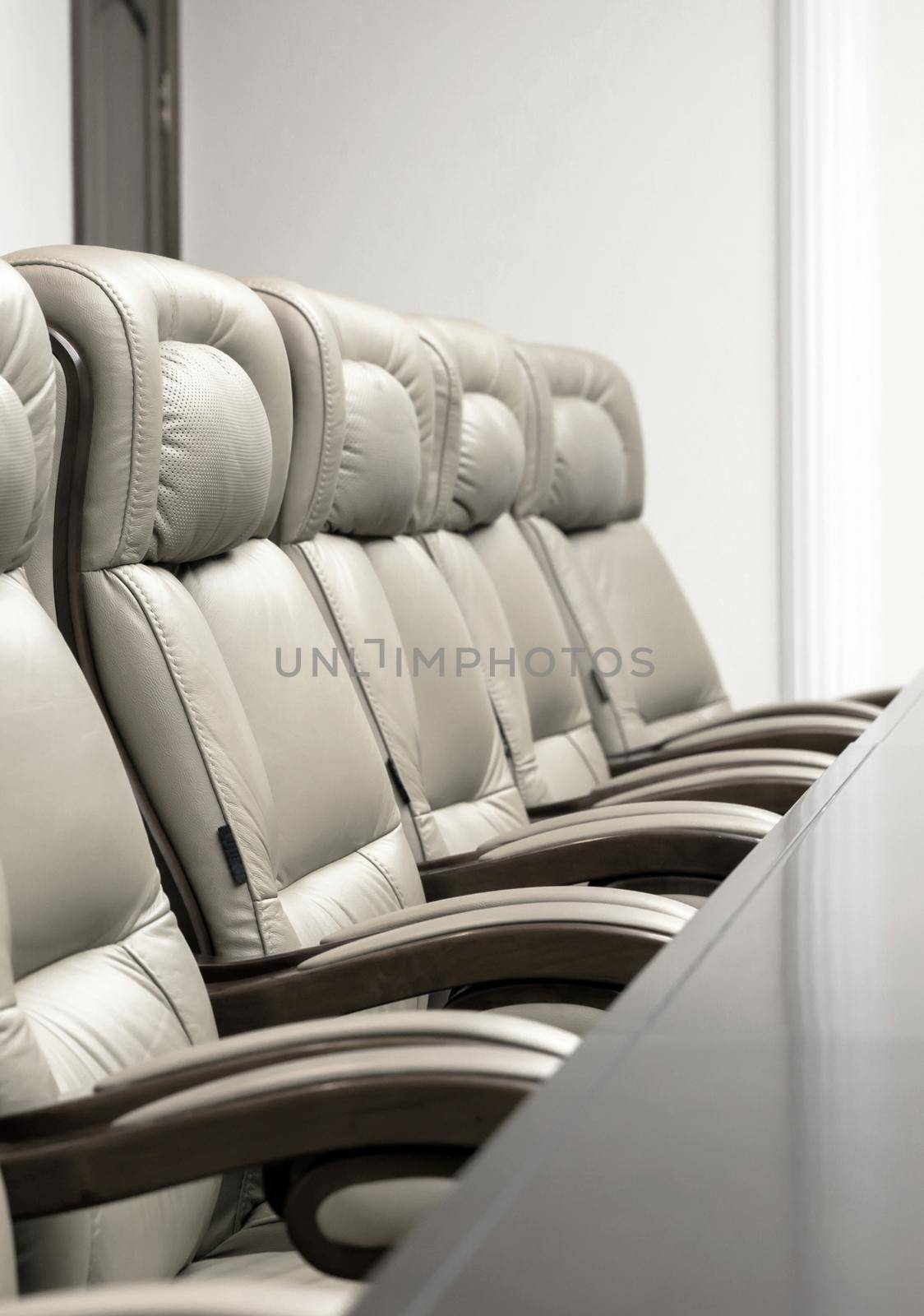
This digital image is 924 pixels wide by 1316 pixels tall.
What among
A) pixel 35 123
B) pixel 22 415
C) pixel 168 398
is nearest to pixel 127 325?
pixel 168 398

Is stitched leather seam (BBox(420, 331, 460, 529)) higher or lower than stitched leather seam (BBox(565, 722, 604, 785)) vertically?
higher

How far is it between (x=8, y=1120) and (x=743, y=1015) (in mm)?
444

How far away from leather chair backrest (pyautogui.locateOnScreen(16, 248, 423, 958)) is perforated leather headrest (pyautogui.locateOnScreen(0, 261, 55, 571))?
15 centimetres

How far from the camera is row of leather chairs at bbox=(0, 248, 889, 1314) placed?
77 cm

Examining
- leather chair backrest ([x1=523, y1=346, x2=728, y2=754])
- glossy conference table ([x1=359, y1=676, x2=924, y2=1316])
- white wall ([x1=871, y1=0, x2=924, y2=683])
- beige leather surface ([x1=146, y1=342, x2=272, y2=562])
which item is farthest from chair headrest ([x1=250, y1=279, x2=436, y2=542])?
white wall ([x1=871, y1=0, x2=924, y2=683])

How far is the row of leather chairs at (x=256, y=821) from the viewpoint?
0.77 m

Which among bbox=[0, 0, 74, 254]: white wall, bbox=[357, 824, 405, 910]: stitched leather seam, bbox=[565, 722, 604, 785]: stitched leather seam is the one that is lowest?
bbox=[565, 722, 604, 785]: stitched leather seam

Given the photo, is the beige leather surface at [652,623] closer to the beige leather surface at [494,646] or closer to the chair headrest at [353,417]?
the beige leather surface at [494,646]

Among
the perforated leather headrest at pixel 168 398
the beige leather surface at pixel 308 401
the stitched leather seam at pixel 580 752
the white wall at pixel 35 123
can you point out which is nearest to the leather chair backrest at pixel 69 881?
the perforated leather headrest at pixel 168 398

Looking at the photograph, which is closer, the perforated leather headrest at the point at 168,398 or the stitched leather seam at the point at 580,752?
the perforated leather headrest at the point at 168,398

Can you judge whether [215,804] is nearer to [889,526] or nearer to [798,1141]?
[798,1141]

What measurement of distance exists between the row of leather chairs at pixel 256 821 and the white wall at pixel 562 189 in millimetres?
1943

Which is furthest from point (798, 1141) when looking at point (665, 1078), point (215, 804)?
point (215, 804)

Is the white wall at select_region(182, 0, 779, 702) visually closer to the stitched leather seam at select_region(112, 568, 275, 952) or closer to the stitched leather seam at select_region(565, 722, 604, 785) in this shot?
the stitched leather seam at select_region(565, 722, 604, 785)
